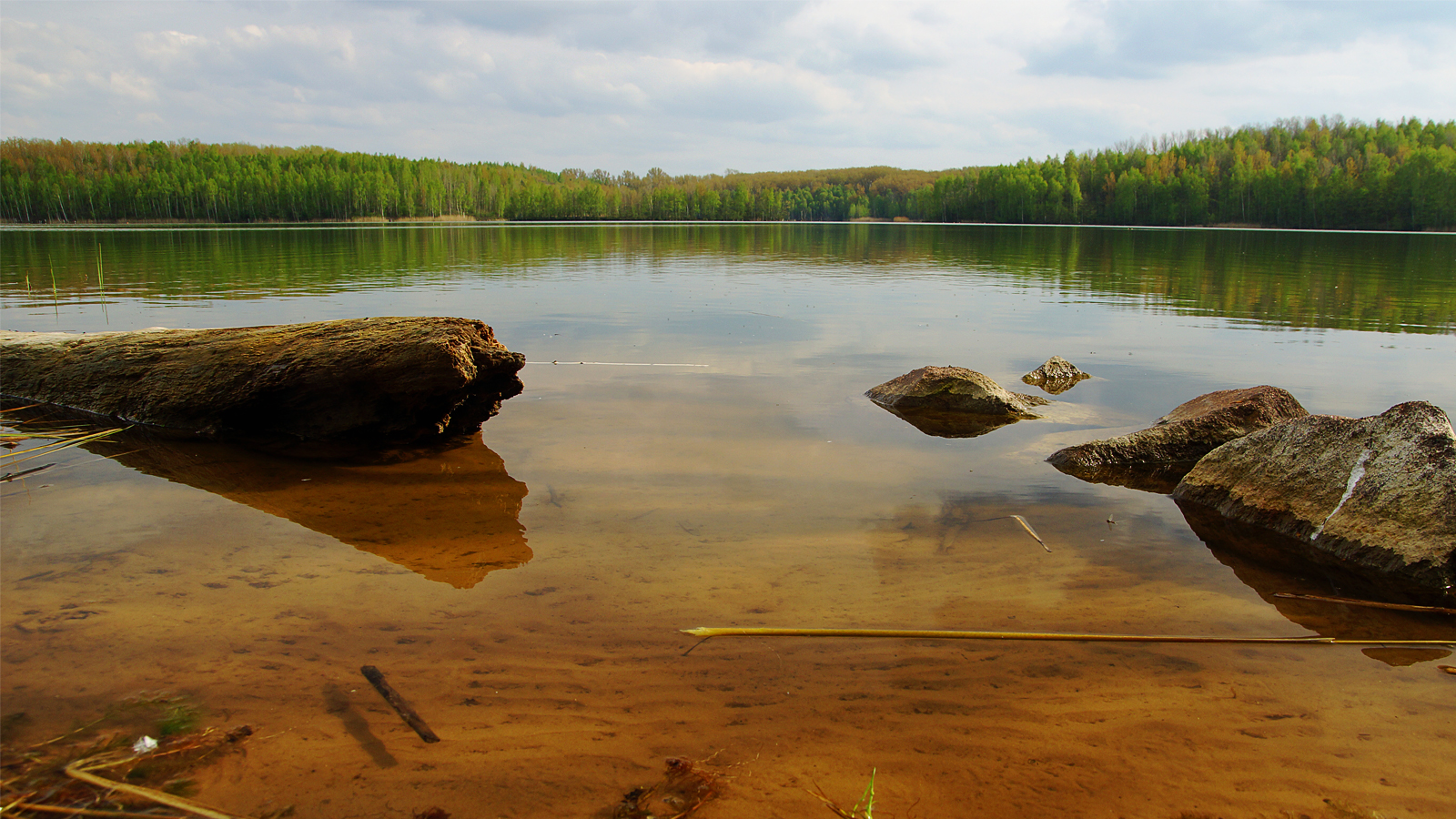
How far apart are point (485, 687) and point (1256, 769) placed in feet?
10.9

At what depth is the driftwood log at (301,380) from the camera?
718 cm

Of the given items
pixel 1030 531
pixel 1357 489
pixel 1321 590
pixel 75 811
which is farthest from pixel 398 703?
pixel 1357 489

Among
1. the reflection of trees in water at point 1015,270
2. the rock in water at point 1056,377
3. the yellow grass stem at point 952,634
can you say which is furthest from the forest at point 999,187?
the yellow grass stem at point 952,634

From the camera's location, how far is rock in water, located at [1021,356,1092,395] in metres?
10.7

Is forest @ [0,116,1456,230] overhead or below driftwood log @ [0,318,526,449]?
overhead

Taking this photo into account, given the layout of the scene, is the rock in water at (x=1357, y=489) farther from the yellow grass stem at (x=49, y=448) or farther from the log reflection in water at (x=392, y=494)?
the yellow grass stem at (x=49, y=448)

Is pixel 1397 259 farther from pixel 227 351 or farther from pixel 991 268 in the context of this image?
pixel 227 351

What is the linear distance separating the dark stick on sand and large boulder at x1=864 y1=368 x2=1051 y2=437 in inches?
257

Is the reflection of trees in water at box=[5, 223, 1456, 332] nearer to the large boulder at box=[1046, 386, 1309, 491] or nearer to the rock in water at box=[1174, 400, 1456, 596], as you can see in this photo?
the large boulder at box=[1046, 386, 1309, 491]

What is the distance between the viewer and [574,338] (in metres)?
14.0

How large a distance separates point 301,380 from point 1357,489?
348 inches

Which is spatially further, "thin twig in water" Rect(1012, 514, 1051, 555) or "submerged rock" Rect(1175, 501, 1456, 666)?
"thin twig in water" Rect(1012, 514, 1051, 555)

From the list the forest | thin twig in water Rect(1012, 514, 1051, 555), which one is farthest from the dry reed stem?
the forest

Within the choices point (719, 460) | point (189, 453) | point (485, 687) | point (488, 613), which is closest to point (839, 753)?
point (485, 687)
